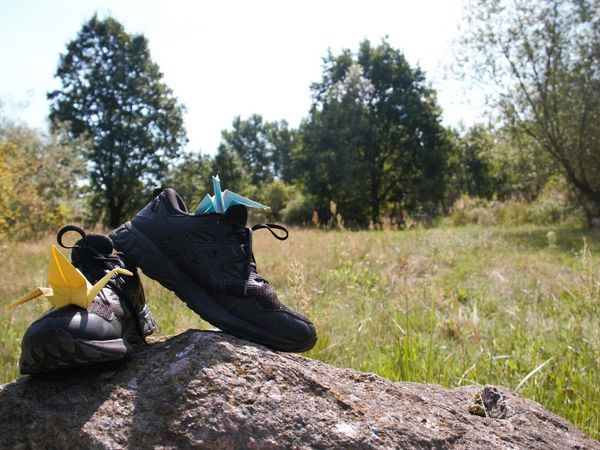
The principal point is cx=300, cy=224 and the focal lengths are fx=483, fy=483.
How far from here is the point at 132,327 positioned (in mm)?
1787

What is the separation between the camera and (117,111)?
34219 mm

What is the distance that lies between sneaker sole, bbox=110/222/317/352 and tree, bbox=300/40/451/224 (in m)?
29.8

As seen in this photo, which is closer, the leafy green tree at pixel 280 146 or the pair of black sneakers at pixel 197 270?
the pair of black sneakers at pixel 197 270

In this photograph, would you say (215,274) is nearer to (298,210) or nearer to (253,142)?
(298,210)

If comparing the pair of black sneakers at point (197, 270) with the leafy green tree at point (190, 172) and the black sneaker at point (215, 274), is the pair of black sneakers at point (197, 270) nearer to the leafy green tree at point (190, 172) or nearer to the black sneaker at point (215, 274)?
the black sneaker at point (215, 274)

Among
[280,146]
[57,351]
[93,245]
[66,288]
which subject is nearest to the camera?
[57,351]

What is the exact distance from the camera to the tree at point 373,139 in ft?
106

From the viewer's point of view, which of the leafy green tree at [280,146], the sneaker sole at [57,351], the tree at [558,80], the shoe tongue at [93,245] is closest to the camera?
the sneaker sole at [57,351]

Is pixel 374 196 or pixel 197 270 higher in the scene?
pixel 374 196

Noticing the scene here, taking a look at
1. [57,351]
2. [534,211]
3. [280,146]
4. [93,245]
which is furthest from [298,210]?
[280,146]

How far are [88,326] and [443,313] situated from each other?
16.2 ft

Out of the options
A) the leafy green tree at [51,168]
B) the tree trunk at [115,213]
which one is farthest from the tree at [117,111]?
the leafy green tree at [51,168]

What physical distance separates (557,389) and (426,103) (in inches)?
1330

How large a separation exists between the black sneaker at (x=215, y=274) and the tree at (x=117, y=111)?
31968mm
